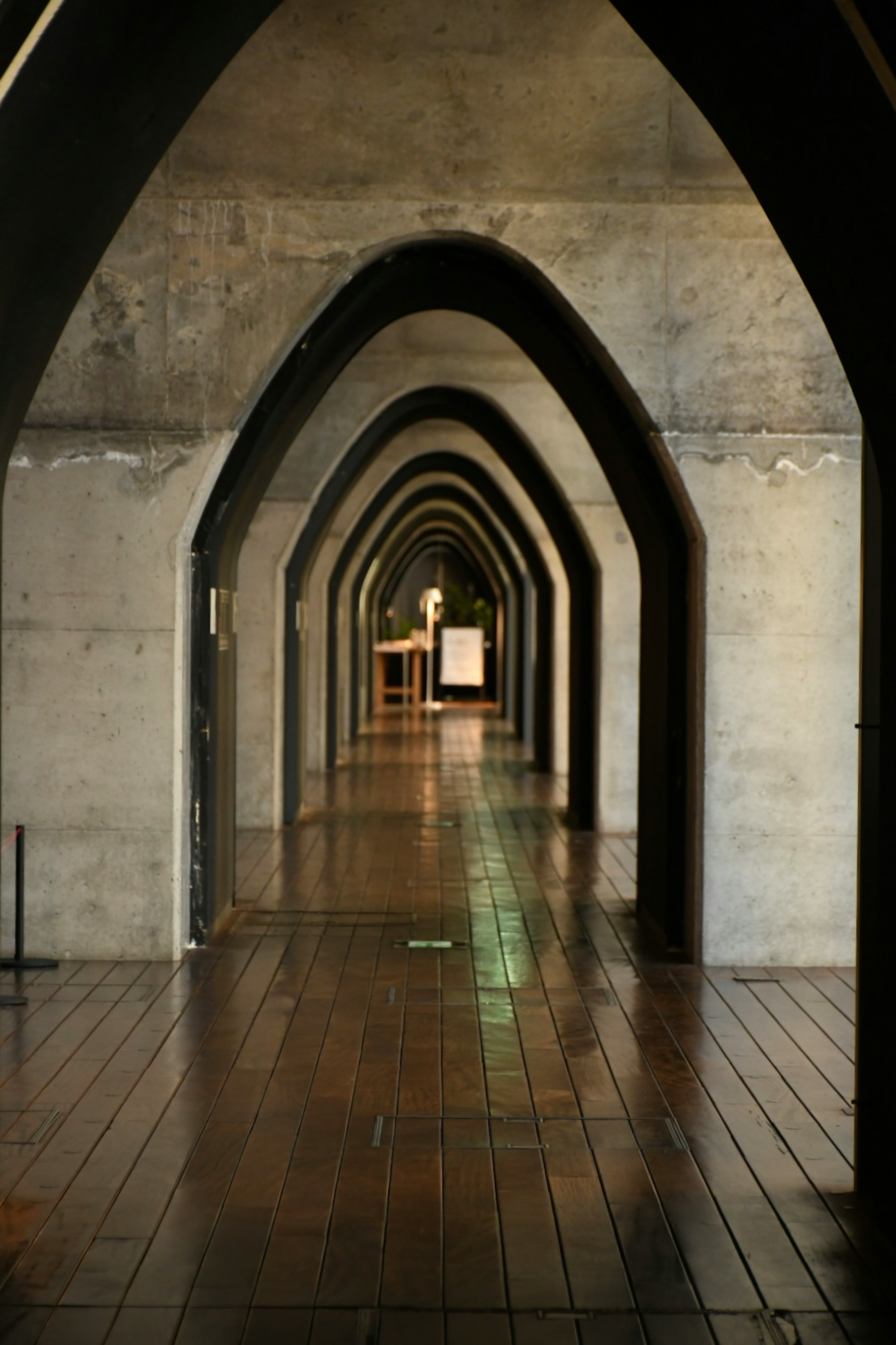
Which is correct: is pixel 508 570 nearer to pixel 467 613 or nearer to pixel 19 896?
pixel 467 613

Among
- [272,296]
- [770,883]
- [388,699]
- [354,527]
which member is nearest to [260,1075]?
[770,883]

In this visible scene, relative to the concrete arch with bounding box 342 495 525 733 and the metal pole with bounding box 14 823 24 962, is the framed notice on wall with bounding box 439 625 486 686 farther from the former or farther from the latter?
the metal pole with bounding box 14 823 24 962

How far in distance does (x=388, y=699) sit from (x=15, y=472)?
944 inches

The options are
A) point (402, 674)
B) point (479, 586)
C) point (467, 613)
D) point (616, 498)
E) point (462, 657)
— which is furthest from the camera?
point (479, 586)

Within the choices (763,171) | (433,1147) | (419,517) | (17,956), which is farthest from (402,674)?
(763,171)

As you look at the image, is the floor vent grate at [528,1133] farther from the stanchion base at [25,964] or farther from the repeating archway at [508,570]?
the repeating archway at [508,570]

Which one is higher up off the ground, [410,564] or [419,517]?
[419,517]

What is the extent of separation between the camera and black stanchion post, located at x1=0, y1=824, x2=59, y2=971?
21.2 feet

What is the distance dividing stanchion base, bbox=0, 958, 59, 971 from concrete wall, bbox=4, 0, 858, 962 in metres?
0.16

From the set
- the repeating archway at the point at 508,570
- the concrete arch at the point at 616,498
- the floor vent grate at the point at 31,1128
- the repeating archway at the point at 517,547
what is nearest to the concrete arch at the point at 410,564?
the repeating archway at the point at 508,570

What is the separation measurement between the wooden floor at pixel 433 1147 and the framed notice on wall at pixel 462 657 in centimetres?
2164

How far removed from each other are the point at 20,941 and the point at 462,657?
23.2 meters

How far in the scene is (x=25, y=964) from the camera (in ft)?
21.4

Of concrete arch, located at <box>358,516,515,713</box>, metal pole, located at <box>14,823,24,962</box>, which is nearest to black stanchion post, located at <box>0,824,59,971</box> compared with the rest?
metal pole, located at <box>14,823,24,962</box>
